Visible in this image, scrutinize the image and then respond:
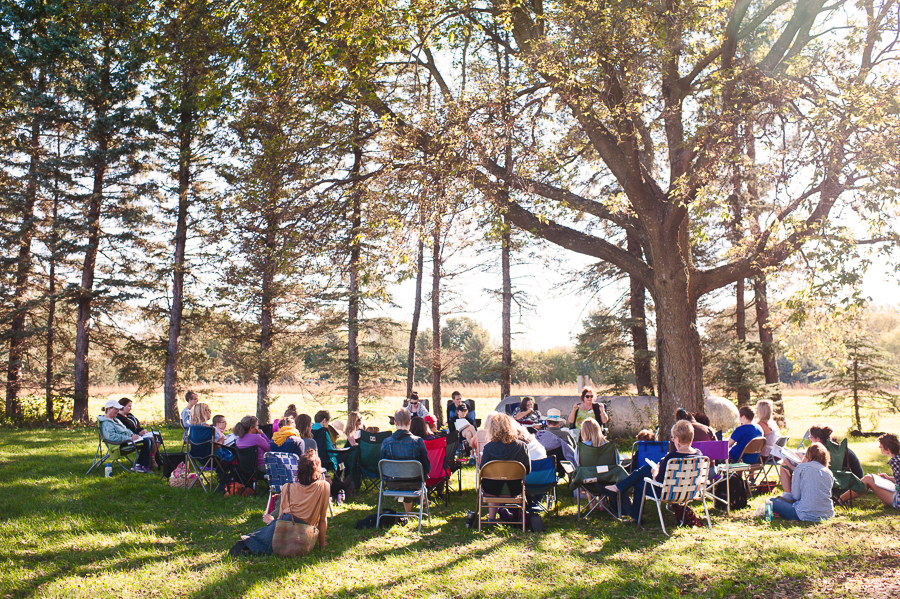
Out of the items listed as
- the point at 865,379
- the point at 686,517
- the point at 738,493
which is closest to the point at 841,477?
the point at 738,493

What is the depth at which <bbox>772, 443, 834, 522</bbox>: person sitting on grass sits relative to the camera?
254 inches

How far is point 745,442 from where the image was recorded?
7.83 meters

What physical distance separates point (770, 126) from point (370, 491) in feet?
29.0

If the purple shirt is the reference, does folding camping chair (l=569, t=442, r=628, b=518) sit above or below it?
below

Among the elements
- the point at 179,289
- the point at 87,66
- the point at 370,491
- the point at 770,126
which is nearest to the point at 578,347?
the point at 770,126

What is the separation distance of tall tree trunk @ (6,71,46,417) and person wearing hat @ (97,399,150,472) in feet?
35.2

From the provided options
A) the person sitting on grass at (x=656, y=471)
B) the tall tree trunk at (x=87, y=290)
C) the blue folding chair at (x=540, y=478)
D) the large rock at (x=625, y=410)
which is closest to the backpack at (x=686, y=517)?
the person sitting on grass at (x=656, y=471)

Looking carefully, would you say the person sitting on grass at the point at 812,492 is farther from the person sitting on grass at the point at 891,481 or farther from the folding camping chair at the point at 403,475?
the folding camping chair at the point at 403,475

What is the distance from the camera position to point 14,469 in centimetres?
949

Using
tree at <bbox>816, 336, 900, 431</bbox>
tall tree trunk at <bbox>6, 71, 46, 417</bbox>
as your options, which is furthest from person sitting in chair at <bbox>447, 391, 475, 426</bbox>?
tall tree trunk at <bbox>6, 71, 46, 417</bbox>

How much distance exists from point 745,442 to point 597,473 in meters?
2.47

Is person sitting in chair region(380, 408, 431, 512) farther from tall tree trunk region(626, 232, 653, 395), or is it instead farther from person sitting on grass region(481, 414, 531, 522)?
tall tree trunk region(626, 232, 653, 395)

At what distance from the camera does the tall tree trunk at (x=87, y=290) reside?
17.5m

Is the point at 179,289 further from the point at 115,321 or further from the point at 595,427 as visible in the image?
the point at 595,427
